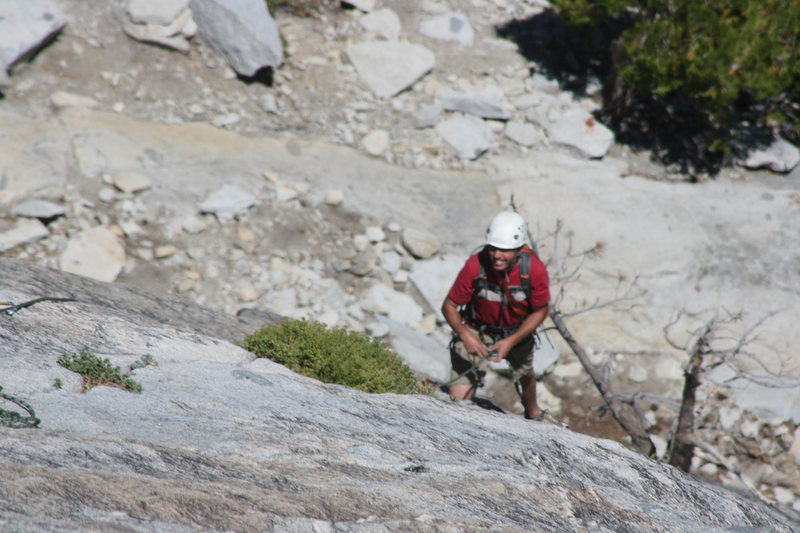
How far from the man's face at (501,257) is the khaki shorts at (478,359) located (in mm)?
969

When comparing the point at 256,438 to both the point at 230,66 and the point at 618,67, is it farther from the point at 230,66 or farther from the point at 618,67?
the point at 618,67

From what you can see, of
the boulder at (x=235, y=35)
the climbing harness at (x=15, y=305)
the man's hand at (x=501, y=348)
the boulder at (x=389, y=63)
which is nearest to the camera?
the climbing harness at (x=15, y=305)

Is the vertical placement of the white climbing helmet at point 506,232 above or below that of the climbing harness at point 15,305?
above

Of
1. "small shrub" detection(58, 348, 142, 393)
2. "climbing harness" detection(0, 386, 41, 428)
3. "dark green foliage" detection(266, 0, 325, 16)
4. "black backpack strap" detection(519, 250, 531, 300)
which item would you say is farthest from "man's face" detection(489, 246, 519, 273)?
"dark green foliage" detection(266, 0, 325, 16)

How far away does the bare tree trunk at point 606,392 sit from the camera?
836 centimetres

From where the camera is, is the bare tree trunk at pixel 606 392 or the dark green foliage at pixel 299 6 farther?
the dark green foliage at pixel 299 6

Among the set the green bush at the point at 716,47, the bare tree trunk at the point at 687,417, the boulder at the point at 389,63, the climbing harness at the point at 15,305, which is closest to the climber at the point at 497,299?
the bare tree trunk at the point at 687,417

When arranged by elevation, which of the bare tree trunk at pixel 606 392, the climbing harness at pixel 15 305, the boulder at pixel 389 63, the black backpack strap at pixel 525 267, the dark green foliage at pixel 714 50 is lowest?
the bare tree trunk at pixel 606 392

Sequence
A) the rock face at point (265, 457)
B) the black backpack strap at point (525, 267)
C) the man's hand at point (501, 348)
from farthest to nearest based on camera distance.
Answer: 1. the man's hand at point (501, 348)
2. the black backpack strap at point (525, 267)
3. the rock face at point (265, 457)

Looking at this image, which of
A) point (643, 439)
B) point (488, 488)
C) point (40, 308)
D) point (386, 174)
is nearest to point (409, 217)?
point (386, 174)

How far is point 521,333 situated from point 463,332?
554 mm

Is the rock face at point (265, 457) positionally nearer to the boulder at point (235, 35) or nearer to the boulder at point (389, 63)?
the boulder at point (235, 35)

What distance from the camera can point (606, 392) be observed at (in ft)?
27.6

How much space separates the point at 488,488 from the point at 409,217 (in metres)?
8.29
